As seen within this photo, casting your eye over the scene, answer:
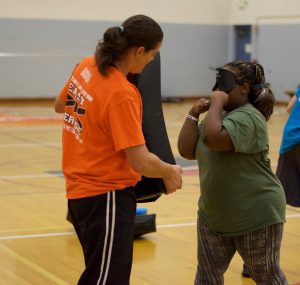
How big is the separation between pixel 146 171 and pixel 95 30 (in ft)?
51.0

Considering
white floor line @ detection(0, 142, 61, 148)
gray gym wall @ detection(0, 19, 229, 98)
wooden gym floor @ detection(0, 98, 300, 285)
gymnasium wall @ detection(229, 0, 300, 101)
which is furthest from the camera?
gymnasium wall @ detection(229, 0, 300, 101)

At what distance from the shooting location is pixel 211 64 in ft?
65.5

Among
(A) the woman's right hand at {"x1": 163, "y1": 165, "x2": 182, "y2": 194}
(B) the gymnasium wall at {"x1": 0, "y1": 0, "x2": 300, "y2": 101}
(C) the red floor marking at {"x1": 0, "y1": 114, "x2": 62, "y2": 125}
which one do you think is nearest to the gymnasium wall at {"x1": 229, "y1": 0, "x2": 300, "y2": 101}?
(B) the gymnasium wall at {"x1": 0, "y1": 0, "x2": 300, "y2": 101}

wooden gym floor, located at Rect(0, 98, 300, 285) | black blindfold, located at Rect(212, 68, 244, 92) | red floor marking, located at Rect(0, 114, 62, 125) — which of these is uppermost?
black blindfold, located at Rect(212, 68, 244, 92)

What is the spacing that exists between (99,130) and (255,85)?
2.99 ft

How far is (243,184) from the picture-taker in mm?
3359

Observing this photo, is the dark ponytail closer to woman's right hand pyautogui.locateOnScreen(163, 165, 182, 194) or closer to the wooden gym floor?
woman's right hand pyautogui.locateOnScreen(163, 165, 182, 194)

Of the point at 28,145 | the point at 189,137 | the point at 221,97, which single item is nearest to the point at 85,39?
the point at 28,145

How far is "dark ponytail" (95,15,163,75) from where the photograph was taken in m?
2.91

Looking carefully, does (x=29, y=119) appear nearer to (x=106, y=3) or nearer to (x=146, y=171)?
(x=106, y=3)

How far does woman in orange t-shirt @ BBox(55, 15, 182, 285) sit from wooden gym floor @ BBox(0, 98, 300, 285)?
1776mm

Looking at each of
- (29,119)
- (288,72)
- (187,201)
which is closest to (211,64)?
(288,72)

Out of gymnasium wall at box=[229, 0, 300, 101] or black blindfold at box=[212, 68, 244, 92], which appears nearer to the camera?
black blindfold at box=[212, 68, 244, 92]

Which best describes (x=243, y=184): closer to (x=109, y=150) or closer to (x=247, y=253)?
(x=247, y=253)
